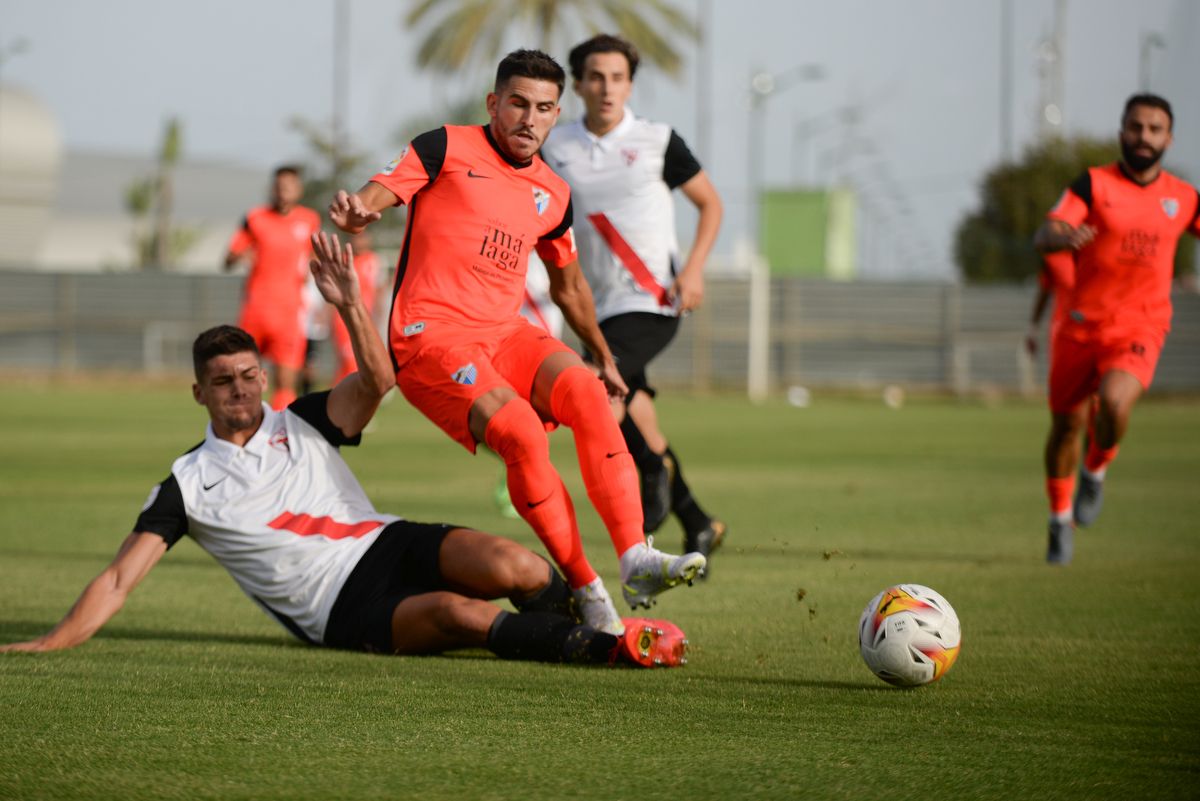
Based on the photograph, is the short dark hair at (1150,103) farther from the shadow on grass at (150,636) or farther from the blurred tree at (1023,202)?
the blurred tree at (1023,202)

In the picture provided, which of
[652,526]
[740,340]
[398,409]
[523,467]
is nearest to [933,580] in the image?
[652,526]

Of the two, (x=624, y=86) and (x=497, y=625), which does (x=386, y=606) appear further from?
(x=624, y=86)

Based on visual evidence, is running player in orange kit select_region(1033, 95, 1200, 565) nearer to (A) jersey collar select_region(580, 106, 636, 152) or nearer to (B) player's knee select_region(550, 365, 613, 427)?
(A) jersey collar select_region(580, 106, 636, 152)

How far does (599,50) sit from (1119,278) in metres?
3.28

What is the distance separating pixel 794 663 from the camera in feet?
18.3

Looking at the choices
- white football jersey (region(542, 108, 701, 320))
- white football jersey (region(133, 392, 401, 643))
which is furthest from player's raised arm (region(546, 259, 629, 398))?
white football jersey (region(542, 108, 701, 320))

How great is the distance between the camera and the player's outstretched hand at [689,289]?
303 inches

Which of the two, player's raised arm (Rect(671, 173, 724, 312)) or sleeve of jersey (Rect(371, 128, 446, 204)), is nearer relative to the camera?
sleeve of jersey (Rect(371, 128, 446, 204))

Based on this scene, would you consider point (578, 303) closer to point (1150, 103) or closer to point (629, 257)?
point (629, 257)

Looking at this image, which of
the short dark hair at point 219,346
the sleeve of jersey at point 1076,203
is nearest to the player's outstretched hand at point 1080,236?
the sleeve of jersey at point 1076,203

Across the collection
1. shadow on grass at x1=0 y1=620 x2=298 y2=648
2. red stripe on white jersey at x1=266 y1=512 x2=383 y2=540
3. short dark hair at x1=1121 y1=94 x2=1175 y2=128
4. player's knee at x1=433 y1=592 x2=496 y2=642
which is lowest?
shadow on grass at x1=0 y1=620 x2=298 y2=648

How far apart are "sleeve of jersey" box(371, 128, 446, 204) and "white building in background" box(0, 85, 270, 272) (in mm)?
34251

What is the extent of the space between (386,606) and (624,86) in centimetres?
322

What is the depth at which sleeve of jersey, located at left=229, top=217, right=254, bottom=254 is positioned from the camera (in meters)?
14.6
